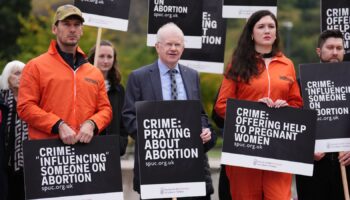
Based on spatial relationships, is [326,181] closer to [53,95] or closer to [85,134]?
[85,134]

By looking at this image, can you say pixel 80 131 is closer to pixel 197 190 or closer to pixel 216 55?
pixel 197 190

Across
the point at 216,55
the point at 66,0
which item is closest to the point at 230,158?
the point at 216,55

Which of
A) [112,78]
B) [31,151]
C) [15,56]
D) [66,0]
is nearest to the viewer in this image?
[31,151]

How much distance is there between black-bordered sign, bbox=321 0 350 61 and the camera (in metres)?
9.30

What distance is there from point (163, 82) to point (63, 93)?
0.89 m

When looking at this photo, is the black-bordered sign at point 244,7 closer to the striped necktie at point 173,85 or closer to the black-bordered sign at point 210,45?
the black-bordered sign at point 210,45

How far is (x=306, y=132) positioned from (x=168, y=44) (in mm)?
1376

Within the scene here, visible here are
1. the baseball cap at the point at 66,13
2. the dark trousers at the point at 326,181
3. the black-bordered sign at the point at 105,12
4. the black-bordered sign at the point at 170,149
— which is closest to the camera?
the black-bordered sign at the point at 170,149

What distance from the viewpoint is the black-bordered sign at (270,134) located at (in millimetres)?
7527

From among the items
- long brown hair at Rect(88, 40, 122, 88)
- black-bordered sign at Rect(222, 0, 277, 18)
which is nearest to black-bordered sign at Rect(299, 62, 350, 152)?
black-bordered sign at Rect(222, 0, 277, 18)

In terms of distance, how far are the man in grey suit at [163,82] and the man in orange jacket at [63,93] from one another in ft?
0.77

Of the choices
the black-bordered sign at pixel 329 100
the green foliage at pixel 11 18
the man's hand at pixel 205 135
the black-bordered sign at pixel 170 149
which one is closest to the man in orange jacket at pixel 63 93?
the black-bordered sign at pixel 170 149

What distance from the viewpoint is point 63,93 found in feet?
24.2

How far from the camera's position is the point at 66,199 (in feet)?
23.8
